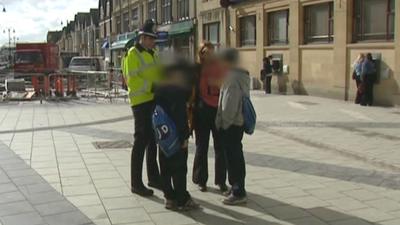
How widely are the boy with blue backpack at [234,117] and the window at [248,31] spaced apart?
20555mm

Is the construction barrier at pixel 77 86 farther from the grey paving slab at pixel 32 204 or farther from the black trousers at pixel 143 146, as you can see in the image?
the black trousers at pixel 143 146

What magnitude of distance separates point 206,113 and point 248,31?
2151 centimetres

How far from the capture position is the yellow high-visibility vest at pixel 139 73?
6.22 m

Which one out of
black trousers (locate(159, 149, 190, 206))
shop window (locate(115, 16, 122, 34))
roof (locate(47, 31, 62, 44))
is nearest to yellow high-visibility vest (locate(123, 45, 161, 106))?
black trousers (locate(159, 149, 190, 206))

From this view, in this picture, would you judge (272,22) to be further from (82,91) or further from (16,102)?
(16,102)

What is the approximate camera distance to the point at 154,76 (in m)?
6.04

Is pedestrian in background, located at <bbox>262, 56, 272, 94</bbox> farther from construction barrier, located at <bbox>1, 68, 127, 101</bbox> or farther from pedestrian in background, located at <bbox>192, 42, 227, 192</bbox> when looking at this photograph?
pedestrian in background, located at <bbox>192, 42, 227, 192</bbox>

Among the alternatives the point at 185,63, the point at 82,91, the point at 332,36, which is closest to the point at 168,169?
the point at 185,63

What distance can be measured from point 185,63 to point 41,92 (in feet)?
58.3

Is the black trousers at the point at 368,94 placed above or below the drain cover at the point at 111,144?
above

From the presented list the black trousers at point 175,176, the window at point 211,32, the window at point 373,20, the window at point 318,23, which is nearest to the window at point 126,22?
the window at point 211,32

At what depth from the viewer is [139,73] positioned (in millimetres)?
6344

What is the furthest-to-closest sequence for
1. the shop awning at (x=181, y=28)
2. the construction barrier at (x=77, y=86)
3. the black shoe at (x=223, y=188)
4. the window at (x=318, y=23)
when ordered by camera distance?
1. the shop awning at (x=181, y=28)
2. the construction barrier at (x=77, y=86)
3. the window at (x=318, y=23)
4. the black shoe at (x=223, y=188)

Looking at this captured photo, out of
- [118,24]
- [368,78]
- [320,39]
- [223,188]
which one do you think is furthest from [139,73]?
[118,24]
